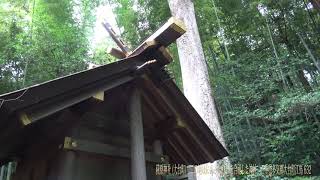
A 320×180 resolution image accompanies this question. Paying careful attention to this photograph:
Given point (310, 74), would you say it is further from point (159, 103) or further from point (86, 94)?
point (86, 94)

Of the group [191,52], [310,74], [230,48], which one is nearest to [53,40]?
[191,52]

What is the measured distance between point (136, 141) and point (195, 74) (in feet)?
9.76

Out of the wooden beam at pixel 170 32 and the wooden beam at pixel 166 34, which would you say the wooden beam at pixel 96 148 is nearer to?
the wooden beam at pixel 166 34

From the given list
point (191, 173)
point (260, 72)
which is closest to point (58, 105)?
point (191, 173)

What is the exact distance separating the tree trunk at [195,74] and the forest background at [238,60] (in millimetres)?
1999

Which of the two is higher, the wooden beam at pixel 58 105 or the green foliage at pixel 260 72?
the green foliage at pixel 260 72

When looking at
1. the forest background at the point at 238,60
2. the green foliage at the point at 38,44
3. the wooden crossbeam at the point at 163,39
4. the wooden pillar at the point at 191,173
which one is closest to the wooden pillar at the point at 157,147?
the wooden pillar at the point at 191,173

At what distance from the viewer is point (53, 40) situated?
9211 mm

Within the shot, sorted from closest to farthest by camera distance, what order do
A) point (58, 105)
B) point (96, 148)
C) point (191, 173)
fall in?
point (58, 105)
point (96, 148)
point (191, 173)

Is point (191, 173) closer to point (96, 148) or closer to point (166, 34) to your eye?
point (96, 148)

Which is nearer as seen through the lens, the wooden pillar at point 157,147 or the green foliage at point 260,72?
the wooden pillar at point 157,147

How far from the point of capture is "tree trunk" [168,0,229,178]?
5125 millimetres

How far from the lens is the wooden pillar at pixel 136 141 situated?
263 cm

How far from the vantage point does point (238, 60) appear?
33.5 ft
